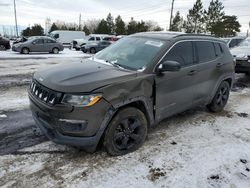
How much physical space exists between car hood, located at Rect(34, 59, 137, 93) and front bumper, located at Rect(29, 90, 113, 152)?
24 cm

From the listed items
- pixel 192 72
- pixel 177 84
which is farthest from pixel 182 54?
pixel 177 84

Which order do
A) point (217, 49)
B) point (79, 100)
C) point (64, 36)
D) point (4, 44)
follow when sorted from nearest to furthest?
point (79, 100)
point (217, 49)
point (4, 44)
point (64, 36)

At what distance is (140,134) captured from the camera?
3.49 m

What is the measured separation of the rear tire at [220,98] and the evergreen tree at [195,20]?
49.7 m

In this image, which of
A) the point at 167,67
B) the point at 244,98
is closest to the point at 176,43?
the point at 167,67

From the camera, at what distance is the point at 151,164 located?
10.5ft

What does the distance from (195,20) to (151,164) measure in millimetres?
54275

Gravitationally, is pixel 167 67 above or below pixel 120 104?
above

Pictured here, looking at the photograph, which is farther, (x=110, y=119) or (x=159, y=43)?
(x=159, y=43)

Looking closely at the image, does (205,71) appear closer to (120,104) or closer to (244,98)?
(120,104)

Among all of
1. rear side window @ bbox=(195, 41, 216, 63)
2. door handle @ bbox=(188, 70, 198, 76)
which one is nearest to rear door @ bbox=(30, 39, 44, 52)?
rear side window @ bbox=(195, 41, 216, 63)

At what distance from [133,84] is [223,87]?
10.1 feet

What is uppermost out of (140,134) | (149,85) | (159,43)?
(159,43)

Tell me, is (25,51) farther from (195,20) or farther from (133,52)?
(195,20)
